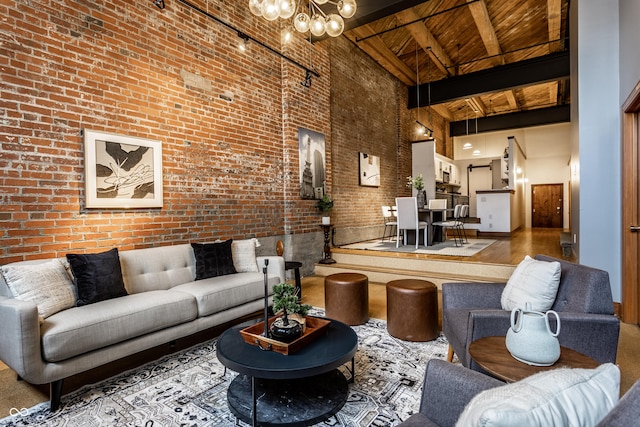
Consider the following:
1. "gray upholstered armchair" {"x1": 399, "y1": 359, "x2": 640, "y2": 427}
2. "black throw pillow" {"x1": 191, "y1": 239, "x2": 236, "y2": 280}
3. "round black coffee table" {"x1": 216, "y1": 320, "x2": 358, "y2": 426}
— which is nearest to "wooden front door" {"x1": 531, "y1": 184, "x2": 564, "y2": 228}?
"black throw pillow" {"x1": 191, "y1": 239, "x2": 236, "y2": 280}

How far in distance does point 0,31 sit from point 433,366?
12.6 ft

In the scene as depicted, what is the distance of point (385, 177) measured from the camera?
8500 mm

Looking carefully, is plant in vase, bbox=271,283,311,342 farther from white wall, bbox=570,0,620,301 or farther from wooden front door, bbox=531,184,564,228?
wooden front door, bbox=531,184,564,228

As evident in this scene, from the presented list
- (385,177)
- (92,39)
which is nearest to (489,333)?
(92,39)

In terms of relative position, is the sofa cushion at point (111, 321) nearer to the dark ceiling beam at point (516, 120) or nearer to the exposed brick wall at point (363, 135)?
the exposed brick wall at point (363, 135)

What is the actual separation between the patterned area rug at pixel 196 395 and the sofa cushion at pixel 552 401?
1.36 metres

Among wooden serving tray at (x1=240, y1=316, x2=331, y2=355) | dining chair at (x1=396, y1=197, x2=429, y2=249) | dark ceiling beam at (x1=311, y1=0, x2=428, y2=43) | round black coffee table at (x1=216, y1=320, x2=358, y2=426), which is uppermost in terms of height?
dark ceiling beam at (x1=311, y1=0, x2=428, y2=43)

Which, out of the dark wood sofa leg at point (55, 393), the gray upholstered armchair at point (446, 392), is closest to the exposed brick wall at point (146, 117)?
the dark wood sofa leg at point (55, 393)

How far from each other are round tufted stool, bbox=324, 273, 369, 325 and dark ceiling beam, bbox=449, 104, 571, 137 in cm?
1032

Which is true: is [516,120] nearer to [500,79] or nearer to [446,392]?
[500,79]

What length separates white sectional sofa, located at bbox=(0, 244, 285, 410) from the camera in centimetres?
200

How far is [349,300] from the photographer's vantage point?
135 inches

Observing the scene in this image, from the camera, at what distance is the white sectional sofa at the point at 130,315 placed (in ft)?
6.56

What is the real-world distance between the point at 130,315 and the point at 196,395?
77 centimetres
